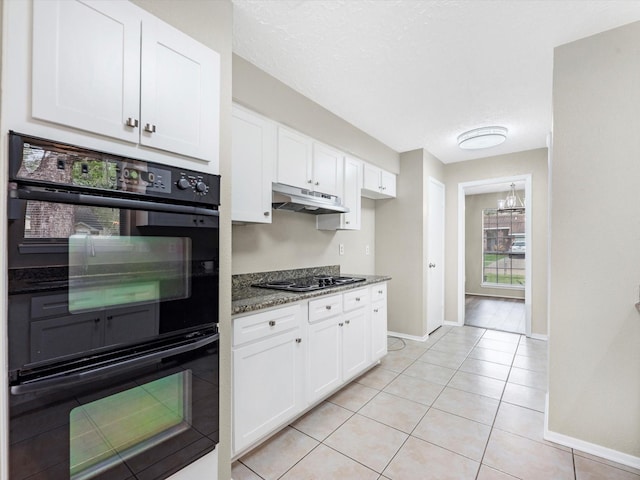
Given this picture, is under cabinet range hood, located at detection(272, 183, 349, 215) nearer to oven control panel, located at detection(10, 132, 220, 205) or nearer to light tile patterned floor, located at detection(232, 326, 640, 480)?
oven control panel, located at detection(10, 132, 220, 205)

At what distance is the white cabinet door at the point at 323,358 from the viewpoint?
225 cm

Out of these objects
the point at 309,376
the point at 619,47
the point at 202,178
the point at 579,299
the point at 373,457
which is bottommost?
the point at 373,457

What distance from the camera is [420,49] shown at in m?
2.06

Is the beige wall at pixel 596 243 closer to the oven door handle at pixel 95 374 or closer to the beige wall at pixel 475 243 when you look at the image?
the oven door handle at pixel 95 374

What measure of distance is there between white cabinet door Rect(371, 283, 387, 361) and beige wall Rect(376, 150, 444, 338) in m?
1.00

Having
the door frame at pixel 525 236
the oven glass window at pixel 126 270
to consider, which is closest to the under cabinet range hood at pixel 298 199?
the oven glass window at pixel 126 270

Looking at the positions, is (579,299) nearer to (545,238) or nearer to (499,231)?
(545,238)

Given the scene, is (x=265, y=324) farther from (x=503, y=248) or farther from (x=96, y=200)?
(x=503, y=248)

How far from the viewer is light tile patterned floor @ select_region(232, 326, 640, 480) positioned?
1.75 meters

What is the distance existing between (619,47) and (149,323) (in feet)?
9.80

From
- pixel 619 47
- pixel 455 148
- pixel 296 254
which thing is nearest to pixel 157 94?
pixel 296 254

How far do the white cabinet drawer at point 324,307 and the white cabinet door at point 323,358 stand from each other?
0.16ft

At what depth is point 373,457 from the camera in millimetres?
1866

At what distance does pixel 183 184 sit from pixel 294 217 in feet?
5.38
